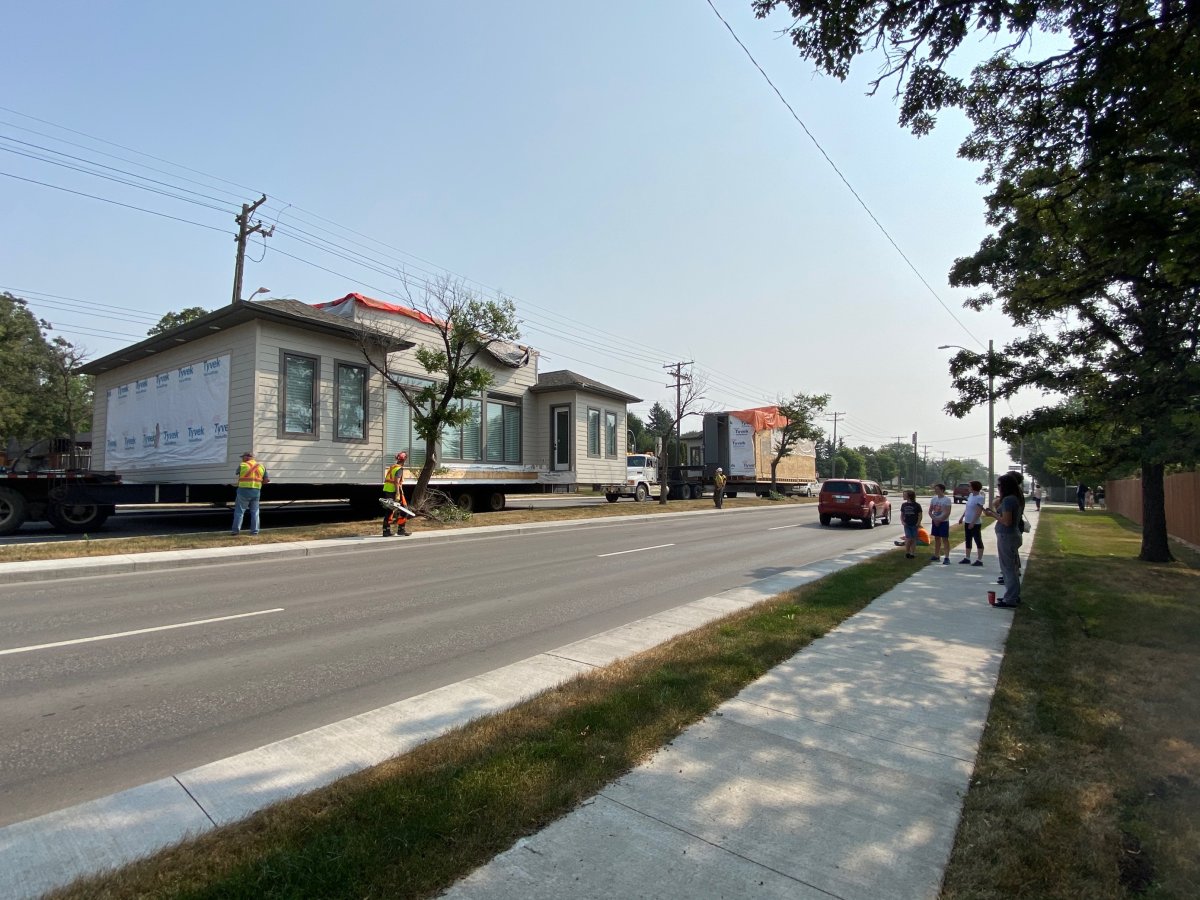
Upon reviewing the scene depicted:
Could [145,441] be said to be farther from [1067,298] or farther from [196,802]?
[1067,298]

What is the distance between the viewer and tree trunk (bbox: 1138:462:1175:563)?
13.5 meters

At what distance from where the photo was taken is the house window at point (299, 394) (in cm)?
1650

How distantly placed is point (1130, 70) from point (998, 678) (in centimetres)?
510

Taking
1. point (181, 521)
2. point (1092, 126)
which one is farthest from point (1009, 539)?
point (181, 521)

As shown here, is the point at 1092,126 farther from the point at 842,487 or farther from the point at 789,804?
the point at 842,487

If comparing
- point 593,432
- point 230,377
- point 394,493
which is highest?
point 230,377

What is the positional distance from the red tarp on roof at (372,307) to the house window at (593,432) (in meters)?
8.23

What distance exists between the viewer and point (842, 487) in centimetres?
2323

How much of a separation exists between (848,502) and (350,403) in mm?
16846

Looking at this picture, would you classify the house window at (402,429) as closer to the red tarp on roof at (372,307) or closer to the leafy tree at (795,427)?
the red tarp on roof at (372,307)

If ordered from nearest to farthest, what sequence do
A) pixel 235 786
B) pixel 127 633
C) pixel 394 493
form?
pixel 235 786, pixel 127 633, pixel 394 493

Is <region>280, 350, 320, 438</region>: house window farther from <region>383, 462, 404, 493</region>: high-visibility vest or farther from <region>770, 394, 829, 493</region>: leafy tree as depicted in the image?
<region>770, 394, 829, 493</region>: leafy tree

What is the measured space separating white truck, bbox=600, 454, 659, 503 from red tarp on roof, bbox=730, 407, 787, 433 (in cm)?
628

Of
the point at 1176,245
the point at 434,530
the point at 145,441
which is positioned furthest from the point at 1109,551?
the point at 145,441
